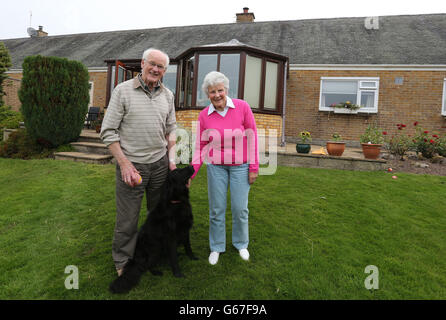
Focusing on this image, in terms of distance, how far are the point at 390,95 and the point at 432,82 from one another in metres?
1.57

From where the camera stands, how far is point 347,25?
14266 mm

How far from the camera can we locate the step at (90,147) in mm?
7824

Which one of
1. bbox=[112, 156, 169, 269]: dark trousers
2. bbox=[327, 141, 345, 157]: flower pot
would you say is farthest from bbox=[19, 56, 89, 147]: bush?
bbox=[327, 141, 345, 157]: flower pot

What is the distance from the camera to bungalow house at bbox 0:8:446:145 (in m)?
9.90

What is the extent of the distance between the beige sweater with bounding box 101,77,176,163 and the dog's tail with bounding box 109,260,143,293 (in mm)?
1055

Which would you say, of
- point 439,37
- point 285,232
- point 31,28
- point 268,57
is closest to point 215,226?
point 285,232

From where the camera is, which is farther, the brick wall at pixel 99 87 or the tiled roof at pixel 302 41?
the brick wall at pixel 99 87

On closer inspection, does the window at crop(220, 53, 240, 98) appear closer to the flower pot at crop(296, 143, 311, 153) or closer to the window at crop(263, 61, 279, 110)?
the window at crop(263, 61, 279, 110)

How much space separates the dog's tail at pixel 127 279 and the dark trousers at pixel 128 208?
0.08 meters

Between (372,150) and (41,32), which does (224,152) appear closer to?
(372,150)

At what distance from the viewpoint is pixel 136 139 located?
2420 mm

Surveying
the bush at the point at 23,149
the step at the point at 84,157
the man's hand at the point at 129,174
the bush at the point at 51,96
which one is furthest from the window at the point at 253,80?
the man's hand at the point at 129,174

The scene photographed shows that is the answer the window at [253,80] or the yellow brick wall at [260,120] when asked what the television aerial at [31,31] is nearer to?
the yellow brick wall at [260,120]

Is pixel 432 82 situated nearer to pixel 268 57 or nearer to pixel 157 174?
pixel 268 57
